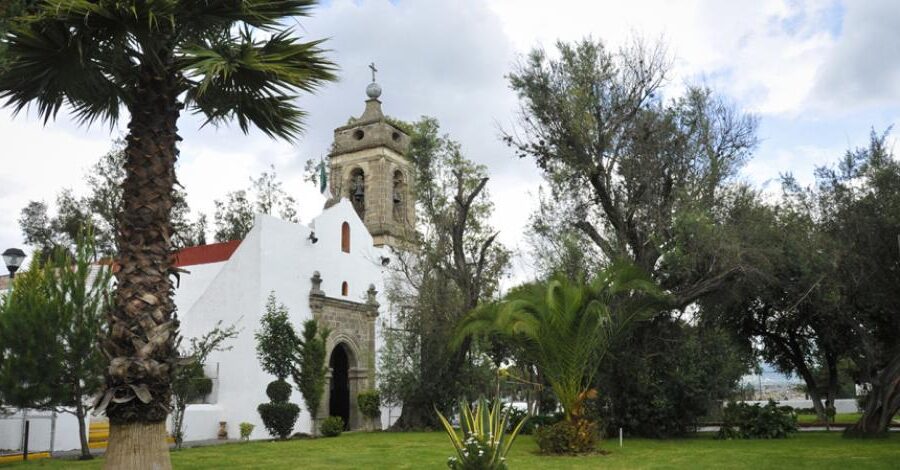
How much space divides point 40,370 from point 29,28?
7.42 metres

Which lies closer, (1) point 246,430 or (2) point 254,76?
(2) point 254,76

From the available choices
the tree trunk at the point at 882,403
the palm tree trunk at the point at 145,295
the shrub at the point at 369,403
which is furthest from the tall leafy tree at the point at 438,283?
the palm tree trunk at the point at 145,295

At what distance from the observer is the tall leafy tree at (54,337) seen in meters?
12.6

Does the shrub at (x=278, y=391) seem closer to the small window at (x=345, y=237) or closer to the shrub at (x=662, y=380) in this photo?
the small window at (x=345, y=237)

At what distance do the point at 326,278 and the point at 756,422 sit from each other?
44.2 ft

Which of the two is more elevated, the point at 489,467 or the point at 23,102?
→ the point at 23,102

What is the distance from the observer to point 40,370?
12789 mm

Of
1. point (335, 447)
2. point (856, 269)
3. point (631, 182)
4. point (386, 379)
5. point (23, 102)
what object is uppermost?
point (631, 182)

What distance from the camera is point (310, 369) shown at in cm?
1978

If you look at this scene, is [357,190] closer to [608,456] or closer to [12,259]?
[12,259]

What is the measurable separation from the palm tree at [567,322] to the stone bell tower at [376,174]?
13.5m

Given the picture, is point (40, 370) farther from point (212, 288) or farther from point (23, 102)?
point (212, 288)

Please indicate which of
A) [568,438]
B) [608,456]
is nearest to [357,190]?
[568,438]

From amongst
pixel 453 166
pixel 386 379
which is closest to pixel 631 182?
pixel 453 166
